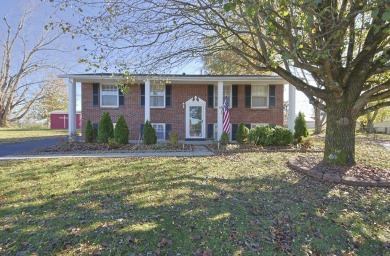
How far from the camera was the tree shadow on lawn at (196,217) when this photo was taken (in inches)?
117

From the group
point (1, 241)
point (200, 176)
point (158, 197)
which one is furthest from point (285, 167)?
point (1, 241)

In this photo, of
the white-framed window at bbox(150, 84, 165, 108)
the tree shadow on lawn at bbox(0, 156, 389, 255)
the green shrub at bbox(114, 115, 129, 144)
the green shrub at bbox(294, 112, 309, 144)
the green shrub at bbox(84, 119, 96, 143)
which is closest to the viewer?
the tree shadow on lawn at bbox(0, 156, 389, 255)

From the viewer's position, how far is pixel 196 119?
576 inches

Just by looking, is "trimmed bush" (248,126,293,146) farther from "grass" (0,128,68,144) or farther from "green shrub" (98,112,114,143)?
"grass" (0,128,68,144)

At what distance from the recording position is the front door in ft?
47.8

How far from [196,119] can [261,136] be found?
14.8 ft

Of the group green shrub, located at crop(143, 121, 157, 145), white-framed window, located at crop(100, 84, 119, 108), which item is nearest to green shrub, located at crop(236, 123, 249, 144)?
green shrub, located at crop(143, 121, 157, 145)

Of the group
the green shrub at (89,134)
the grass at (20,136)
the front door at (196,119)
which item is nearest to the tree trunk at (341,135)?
the front door at (196,119)

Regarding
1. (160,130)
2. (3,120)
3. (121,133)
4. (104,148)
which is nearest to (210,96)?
(160,130)

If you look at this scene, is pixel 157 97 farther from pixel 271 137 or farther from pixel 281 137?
pixel 281 137

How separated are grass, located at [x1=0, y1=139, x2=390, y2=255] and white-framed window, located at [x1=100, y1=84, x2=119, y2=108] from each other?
8775 mm

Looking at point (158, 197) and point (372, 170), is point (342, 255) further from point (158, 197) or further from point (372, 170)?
point (372, 170)

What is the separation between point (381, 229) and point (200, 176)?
350 cm

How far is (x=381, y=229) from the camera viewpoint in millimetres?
3518
